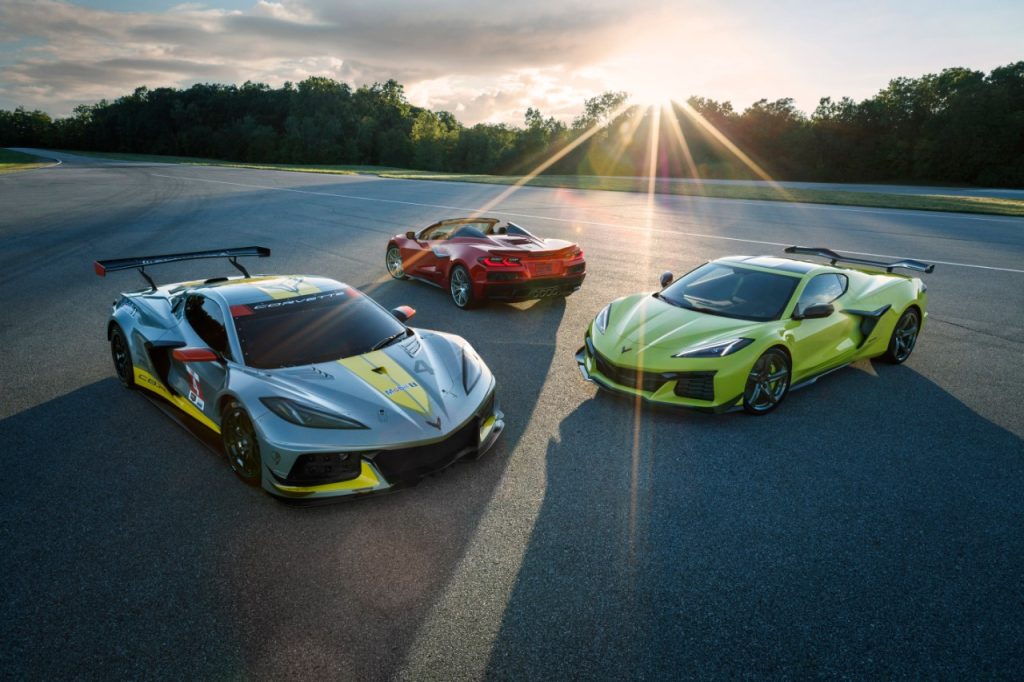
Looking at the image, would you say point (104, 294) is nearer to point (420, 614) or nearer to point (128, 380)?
point (128, 380)

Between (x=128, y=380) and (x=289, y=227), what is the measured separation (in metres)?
12.5

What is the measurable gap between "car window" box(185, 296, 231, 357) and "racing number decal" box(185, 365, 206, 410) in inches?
10.5

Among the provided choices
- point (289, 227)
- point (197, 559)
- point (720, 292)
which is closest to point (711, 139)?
point (289, 227)

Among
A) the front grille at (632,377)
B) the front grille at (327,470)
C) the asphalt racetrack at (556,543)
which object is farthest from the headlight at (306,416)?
the front grille at (632,377)

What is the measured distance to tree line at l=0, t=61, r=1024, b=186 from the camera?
56.4 m

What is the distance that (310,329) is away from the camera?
492cm

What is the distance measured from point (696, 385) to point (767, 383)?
81cm

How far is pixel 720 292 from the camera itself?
6.58 m

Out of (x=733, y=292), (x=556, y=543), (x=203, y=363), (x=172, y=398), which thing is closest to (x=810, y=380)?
(x=733, y=292)

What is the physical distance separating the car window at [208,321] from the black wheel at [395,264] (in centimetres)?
575

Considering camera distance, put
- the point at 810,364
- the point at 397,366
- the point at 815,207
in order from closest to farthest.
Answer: the point at 397,366, the point at 810,364, the point at 815,207

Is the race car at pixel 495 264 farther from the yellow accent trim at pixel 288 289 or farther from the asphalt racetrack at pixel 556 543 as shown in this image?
the yellow accent trim at pixel 288 289

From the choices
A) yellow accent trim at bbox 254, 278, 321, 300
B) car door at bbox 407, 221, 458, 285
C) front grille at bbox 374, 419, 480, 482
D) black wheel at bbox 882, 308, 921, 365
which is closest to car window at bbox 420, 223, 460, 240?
car door at bbox 407, 221, 458, 285

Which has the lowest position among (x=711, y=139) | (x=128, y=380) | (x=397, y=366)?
(x=128, y=380)
